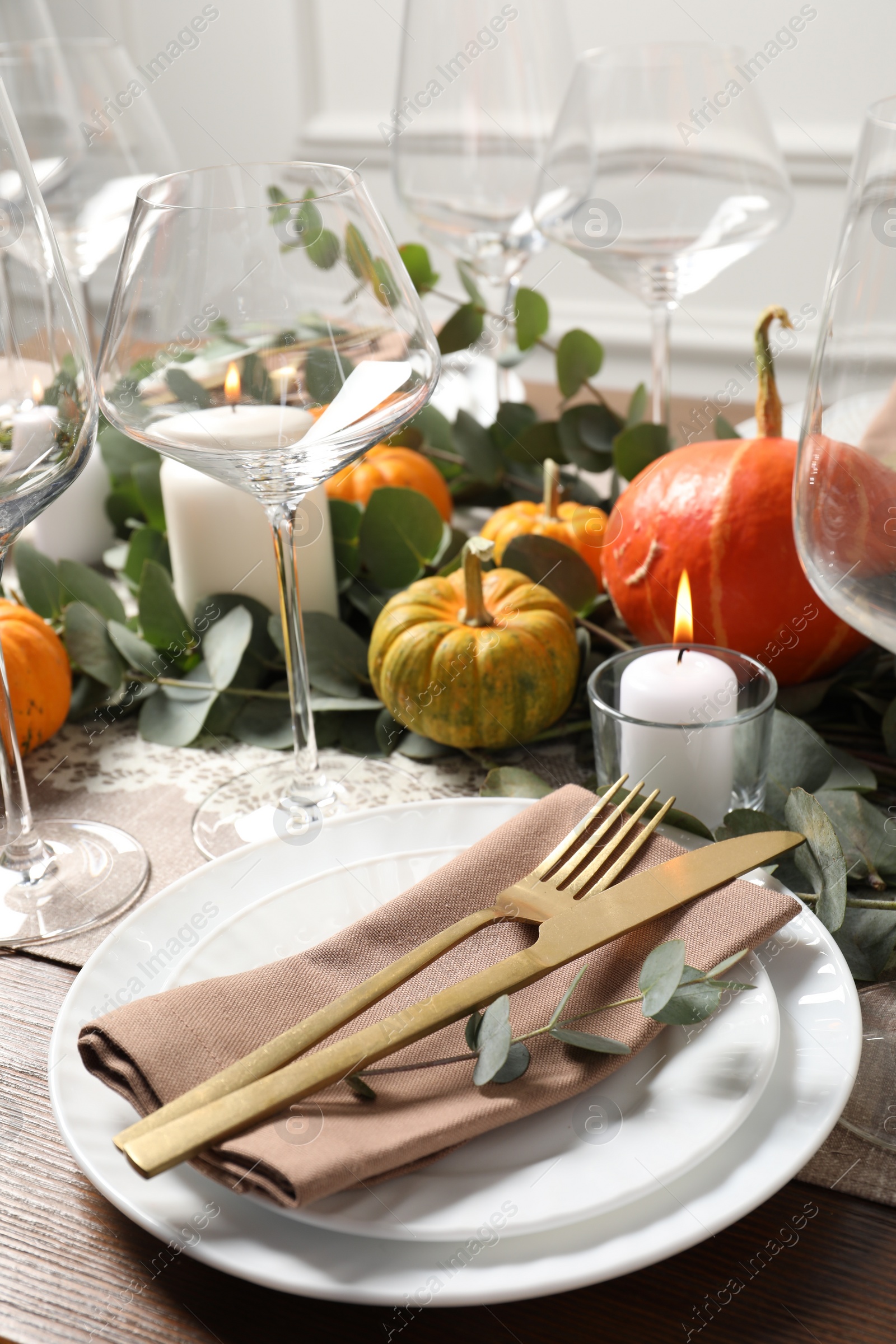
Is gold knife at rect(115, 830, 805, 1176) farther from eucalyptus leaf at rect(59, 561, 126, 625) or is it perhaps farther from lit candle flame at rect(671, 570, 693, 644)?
eucalyptus leaf at rect(59, 561, 126, 625)

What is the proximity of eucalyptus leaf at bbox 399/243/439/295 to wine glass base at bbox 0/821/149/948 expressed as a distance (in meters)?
0.60

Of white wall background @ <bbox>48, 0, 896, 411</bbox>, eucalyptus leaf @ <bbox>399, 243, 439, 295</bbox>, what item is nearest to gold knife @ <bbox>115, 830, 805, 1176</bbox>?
eucalyptus leaf @ <bbox>399, 243, 439, 295</bbox>

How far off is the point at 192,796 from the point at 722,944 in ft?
1.10

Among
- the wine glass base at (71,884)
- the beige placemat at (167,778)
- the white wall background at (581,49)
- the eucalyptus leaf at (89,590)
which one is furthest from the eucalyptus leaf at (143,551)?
the white wall background at (581,49)

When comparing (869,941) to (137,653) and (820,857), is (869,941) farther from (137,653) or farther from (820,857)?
(137,653)

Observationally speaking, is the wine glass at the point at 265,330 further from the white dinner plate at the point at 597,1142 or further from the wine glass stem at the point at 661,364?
the wine glass stem at the point at 661,364

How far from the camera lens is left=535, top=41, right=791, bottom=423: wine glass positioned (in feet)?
2.74

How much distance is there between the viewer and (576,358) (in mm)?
930

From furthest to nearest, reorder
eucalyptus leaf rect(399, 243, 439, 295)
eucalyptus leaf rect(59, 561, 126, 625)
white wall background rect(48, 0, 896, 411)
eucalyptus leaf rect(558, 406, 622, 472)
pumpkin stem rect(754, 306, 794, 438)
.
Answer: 1. white wall background rect(48, 0, 896, 411)
2. eucalyptus leaf rect(399, 243, 439, 295)
3. eucalyptus leaf rect(558, 406, 622, 472)
4. eucalyptus leaf rect(59, 561, 126, 625)
5. pumpkin stem rect(754, 306, 794, 438)

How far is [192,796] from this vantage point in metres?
0.66

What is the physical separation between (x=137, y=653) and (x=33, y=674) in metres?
0.08

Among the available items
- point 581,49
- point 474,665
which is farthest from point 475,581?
point 581,49

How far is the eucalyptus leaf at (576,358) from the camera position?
3.03 feet

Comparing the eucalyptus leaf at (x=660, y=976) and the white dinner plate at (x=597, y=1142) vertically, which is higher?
the eucalyptus leaf at (x=660, y=976)
